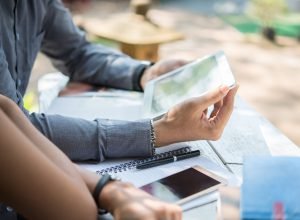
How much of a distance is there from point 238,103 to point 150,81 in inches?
8.6

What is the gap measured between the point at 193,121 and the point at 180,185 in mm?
170

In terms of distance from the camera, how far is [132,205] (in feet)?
2.11

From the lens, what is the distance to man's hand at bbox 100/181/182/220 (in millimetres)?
630

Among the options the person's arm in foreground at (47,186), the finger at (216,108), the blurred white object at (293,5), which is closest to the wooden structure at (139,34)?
the finger at (216,108)

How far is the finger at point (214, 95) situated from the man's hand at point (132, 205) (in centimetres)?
27

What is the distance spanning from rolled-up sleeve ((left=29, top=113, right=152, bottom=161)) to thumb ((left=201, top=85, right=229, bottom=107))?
119 millimetres

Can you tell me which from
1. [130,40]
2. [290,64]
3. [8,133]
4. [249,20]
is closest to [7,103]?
[8,133]

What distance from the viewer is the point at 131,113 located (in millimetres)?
1098

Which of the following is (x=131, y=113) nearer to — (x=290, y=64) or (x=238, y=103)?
(x=238, y=103)

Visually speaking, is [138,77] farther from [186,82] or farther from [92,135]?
[92,135]

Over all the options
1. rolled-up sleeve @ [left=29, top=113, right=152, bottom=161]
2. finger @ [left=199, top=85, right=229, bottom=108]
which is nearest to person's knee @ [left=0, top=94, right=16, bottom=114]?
rolled-up sleeve @ [left=29, top=113, right=152, bottom=161]

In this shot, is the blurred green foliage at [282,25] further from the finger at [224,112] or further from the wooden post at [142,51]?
the finger at [224,112]

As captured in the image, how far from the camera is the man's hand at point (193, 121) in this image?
906 mm

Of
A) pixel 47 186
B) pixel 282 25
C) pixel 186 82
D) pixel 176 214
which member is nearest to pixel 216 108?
pixel 186 82
